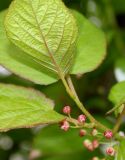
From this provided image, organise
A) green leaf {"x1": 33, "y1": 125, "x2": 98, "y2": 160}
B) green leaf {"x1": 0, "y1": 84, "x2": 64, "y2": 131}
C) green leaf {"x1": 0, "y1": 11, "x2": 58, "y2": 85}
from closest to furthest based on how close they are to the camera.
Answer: green leaf {"x1": 0, "y1": 84, "x2": 64, "y2": 131}
green leaf {"x1": 0, "y1": 11, "x2": 58, "y2": 85}
green leaf {"x1": 33, "y1": 125, "x2": 98, "y2": 160}

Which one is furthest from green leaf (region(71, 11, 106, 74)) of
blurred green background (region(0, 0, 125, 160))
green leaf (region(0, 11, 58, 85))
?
blurred green background (region(0, 0, 125, 160))

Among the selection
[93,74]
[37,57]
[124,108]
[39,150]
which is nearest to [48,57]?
Answer: [37,57]

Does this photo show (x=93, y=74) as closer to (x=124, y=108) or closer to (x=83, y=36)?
(x=83, y=36)

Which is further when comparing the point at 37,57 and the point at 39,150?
the point at 39,150

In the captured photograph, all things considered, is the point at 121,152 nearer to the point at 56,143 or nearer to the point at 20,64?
the point at 20,64

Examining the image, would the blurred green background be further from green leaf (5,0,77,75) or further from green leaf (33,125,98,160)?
green leaf (5,0,77,75)

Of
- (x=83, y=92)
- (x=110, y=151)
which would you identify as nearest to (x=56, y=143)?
(x=83, y=92)

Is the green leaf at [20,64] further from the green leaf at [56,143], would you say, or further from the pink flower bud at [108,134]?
the green leaf at [56,143]
